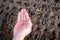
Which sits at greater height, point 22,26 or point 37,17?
point 22,26

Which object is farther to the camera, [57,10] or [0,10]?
[0,10]

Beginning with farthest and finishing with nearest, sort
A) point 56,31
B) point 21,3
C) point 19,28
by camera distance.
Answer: point 21,3, point 56,31, point 19,28

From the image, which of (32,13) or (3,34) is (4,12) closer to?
(3,34)

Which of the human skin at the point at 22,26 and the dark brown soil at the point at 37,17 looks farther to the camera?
the dark brown soil at the point at 37,17

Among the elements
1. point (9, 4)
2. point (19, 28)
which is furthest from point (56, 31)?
point (19, 28)

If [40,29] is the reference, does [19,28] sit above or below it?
above

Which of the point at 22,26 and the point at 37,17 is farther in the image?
the point at 37,17

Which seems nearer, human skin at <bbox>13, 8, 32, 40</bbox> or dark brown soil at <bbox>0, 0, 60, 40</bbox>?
human skin at <bbox>13, 8, 32, 40</bbox>

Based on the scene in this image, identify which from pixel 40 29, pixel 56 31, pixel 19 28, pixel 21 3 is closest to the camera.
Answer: pixel 19 28
